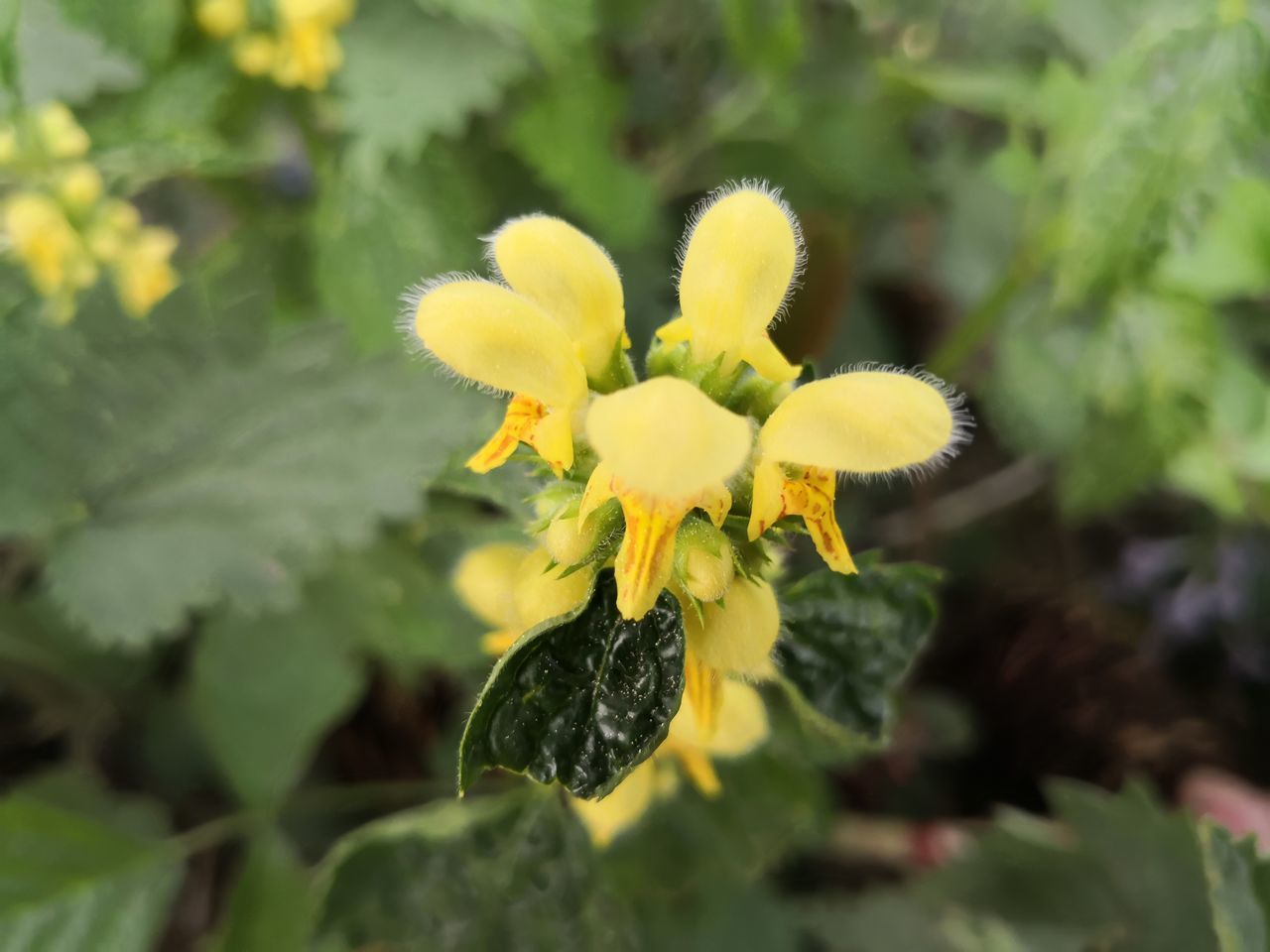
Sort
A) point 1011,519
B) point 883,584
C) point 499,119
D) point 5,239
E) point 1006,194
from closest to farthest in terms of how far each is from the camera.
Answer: point 883,584, point 5,239, point 499,119, point 1006,194, point 1011,519

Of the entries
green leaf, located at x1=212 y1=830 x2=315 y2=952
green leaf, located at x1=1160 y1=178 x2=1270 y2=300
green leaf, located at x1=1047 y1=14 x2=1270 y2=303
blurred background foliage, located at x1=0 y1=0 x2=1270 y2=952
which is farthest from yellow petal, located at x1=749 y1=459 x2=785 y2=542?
green leaf, located at x1=212 y1=830 x2=315 y2=952

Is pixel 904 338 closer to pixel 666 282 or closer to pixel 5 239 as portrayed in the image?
pixel 666 282

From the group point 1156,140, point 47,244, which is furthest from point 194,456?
point 1156,140

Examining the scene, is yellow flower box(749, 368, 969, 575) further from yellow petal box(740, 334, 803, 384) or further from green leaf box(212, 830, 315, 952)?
green leaf box(212, 830, 315, 952)

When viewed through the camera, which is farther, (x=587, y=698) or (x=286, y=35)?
(x=286, y=35)

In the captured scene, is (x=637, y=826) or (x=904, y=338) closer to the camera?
(x=637, y=826)

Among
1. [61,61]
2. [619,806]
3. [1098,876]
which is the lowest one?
[1098,876]

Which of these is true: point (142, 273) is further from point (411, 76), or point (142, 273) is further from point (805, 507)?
point (805, 507)

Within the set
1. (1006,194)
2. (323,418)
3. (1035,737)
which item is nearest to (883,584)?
(323,418)

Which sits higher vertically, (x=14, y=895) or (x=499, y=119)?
(x=499, y=119)
